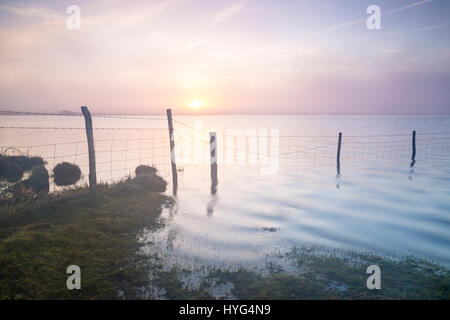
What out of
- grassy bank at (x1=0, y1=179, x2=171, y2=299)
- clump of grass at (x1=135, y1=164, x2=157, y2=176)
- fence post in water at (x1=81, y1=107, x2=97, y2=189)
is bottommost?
grassy bank at (x1=0, y1=179, x2=171, y2=299)

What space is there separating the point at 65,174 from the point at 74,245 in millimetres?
17193

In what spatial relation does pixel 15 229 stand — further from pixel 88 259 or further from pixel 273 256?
pixel 273 256

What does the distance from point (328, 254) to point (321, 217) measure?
4.19 metres

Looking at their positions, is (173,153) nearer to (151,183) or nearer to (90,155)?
(151,183)

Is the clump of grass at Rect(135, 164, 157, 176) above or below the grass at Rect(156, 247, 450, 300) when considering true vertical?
above

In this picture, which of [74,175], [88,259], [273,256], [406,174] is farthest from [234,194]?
[406,174]

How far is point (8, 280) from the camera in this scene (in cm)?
Result: 600

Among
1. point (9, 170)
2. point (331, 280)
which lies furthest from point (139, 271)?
point (9, 170)

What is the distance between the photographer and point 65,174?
75.7 ft

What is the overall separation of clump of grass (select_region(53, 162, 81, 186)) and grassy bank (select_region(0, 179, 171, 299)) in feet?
36.9

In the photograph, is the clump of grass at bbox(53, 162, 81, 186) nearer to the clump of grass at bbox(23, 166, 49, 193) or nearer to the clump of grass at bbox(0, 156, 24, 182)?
the clump of grass at bbox(0, 156, 24, 182)

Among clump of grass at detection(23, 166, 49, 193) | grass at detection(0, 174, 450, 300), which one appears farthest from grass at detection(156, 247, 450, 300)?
clump of grass at detection(23, 166, 49, 193)

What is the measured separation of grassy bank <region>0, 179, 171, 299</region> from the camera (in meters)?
6.02

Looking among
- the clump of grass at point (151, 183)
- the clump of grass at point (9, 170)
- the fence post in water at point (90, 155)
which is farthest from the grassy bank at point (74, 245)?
the clump of grass at point (9, 170)
